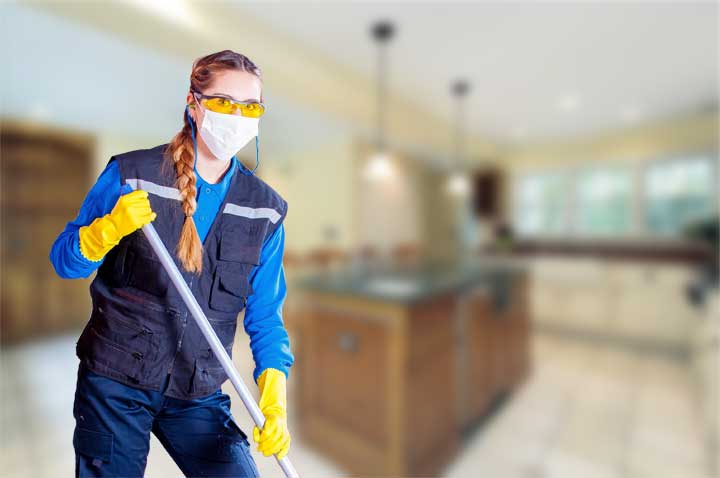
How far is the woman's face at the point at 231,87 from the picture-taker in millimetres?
202

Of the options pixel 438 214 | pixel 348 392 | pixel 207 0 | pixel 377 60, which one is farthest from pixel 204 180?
pixel 377 60

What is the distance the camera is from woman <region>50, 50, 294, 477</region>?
0.64 ft

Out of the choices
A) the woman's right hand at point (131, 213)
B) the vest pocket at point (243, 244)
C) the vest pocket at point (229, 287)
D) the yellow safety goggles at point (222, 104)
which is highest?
the yellow safety goggles at point (222, 104)

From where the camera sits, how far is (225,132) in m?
0.20

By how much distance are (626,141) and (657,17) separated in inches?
20.5

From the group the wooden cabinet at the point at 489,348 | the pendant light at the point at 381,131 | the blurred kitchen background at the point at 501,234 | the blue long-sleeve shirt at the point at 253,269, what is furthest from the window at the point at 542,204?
the blue long-sleeve shirt at the point at 253,269

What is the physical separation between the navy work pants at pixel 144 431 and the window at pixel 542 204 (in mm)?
1675

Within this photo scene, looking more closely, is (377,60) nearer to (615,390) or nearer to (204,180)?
(204,180)

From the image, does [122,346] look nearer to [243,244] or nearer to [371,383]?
[243,244]

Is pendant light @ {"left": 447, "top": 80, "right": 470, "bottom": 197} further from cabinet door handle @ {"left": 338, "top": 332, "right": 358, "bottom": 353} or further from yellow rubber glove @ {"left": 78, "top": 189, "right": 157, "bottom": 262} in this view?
yellow rubber glove @ {"left": 78, "top": 189, "right": 157, "bottom": 262}

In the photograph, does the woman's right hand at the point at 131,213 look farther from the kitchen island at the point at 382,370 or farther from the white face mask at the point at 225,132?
the kitchen island at the point at 382,370

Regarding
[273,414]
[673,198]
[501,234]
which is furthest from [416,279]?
[673,198]

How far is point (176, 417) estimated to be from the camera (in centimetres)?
22

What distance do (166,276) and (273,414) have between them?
0.13 meters
